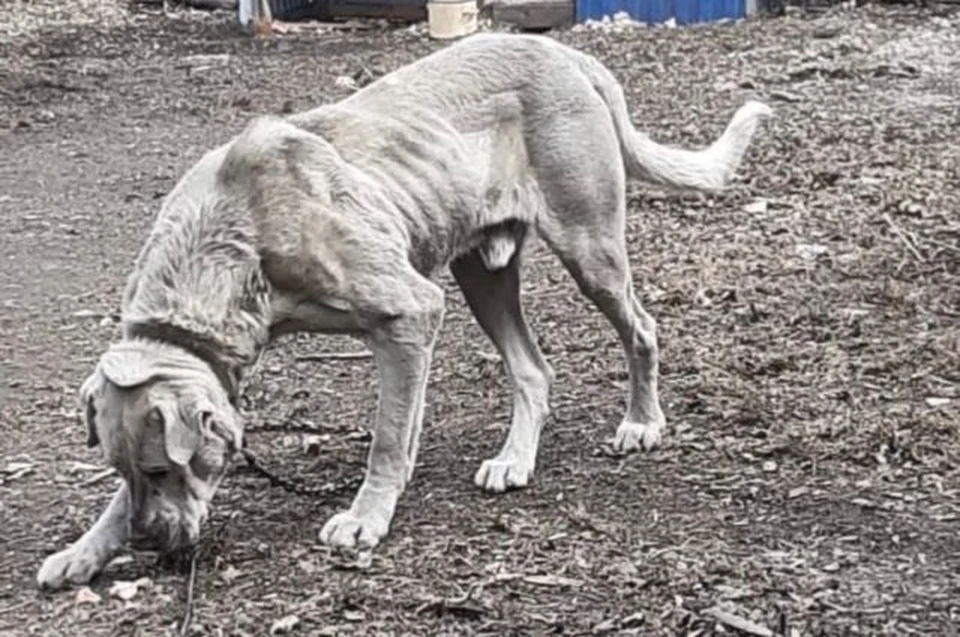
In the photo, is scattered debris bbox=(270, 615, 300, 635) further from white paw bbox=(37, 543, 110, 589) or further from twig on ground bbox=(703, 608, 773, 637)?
twig on ground bbox=(703, 608, 773, 637)

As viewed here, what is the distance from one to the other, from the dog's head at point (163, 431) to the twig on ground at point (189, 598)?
0.09m

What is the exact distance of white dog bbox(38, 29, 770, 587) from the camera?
15.8 ft

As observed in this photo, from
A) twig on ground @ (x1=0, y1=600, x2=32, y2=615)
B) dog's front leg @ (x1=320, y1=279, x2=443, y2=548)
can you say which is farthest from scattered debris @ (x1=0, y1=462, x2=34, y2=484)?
dog's front leg @ (x1=320, y1=279, x2=443, y2=548)

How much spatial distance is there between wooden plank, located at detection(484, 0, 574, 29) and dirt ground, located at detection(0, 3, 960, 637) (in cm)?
499

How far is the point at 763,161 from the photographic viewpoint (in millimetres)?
10250

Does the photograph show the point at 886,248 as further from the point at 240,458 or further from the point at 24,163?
the point at 24,163

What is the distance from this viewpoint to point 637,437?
5863mm

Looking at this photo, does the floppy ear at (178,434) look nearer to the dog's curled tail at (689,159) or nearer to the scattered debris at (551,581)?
the scattered debris at (551,581)

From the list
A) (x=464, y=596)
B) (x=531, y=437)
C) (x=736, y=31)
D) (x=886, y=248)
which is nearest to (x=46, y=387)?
(x=531, y=437)

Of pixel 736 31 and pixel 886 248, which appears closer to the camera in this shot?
pixel 886 248

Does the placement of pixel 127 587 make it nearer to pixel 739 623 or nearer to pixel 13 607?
pixel 13 607

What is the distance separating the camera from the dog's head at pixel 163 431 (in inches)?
184

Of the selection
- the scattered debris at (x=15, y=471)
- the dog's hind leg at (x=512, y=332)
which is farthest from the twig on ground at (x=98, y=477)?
the dog's hind leg at (x=512, y=332)

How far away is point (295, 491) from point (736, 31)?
423 inches
